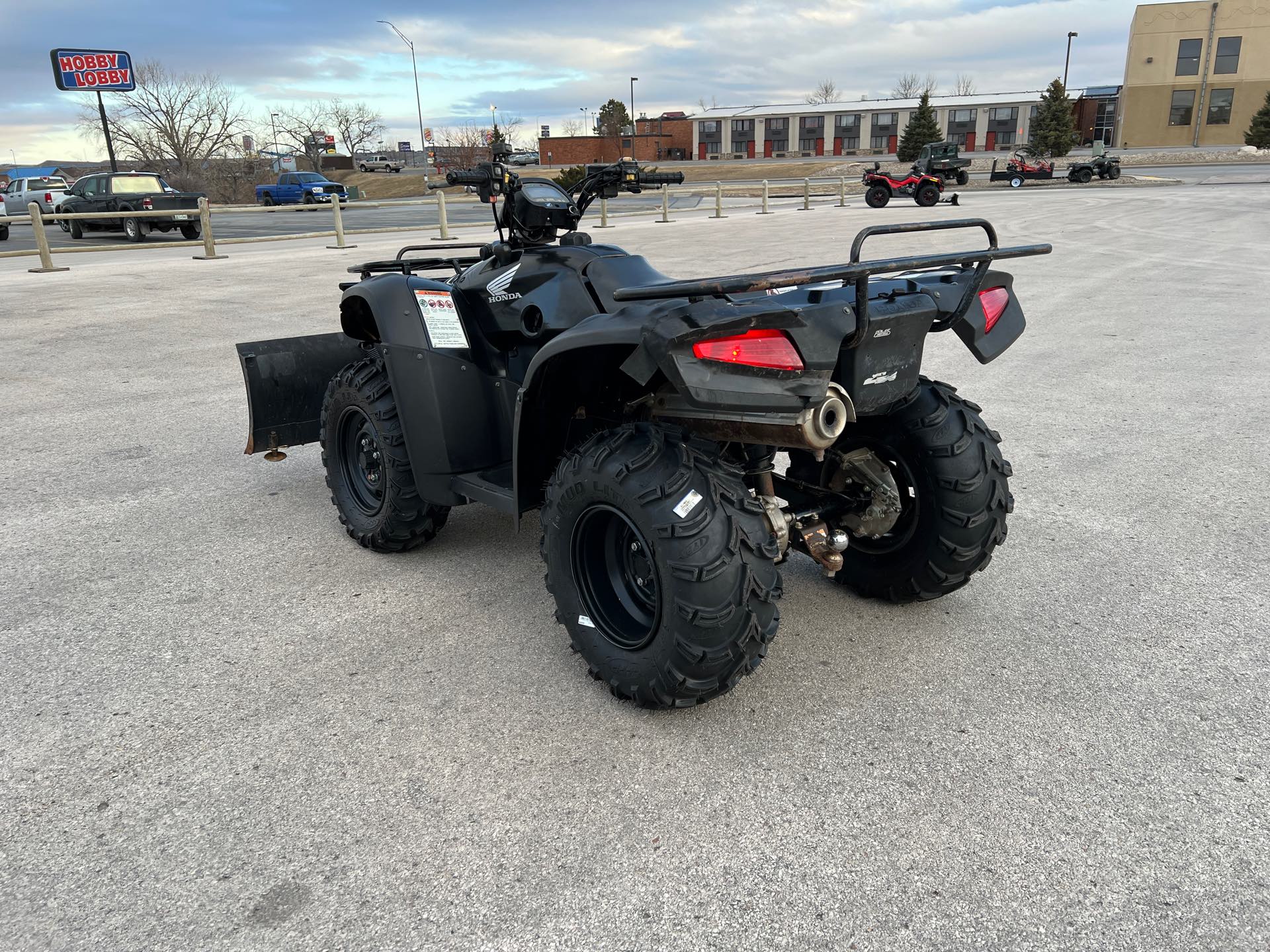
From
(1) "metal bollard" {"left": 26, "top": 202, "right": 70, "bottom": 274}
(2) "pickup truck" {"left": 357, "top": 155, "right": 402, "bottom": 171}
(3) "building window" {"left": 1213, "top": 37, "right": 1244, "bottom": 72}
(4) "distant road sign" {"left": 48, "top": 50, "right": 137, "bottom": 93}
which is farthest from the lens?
(2) "pickup truck" {"left": 357, "top": 155, "right": 402, "bottom": 171}

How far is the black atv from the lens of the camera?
98.0 inches

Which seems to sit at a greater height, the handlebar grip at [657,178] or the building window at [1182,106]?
the building window at [1182,106]

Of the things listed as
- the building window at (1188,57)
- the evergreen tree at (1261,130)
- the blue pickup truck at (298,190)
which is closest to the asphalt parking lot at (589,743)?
the blue pickup truck at (298,190)

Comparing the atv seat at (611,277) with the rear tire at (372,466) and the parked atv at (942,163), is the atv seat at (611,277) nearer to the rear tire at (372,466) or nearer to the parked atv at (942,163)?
the rear tire at (372,466)

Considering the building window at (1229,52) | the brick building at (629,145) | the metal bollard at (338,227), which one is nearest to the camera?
the metal bollard at (338,227)

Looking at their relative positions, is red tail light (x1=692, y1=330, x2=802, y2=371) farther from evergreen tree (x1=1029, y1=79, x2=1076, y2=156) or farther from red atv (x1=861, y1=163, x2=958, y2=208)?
evergreen tree (x1=1029, y1=79, x2=1076, y2=156)

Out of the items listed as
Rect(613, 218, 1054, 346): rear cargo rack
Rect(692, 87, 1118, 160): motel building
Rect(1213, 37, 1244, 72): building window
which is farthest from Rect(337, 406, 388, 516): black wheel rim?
Rect(692, 87, 1118, 160): motel building

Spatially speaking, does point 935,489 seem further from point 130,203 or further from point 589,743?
point 130,203

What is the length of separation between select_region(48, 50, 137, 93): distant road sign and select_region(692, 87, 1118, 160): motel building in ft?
200

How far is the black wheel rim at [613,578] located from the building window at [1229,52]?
79042 millimetres

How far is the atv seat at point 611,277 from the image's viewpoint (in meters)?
3.38

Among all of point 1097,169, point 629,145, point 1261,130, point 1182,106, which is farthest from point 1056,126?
point 629,145

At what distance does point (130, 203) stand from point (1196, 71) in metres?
69.9

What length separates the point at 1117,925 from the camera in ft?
6.66
